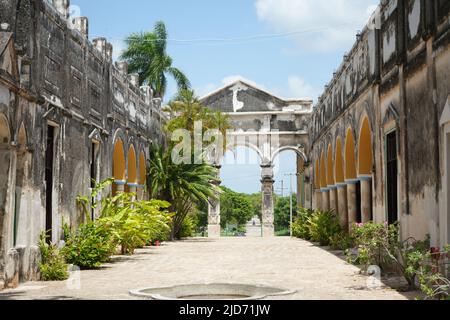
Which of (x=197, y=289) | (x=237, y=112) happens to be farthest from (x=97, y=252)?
(x=237, y=112)

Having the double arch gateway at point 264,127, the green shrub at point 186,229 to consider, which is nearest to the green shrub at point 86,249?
the green shrub at point 186,229

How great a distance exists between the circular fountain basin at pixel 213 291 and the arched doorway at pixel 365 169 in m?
6.77

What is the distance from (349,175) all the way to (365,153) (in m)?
2.55

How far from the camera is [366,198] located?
15828 mm

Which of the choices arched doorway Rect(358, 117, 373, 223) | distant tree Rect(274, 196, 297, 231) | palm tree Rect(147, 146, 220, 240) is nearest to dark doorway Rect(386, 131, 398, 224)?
arched doorway Rect(358, 117, 373, 223)

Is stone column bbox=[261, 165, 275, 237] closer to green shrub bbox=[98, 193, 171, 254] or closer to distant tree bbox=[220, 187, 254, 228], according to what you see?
green shrub bbox=[98, 193, 171, 254]

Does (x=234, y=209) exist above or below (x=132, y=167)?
below

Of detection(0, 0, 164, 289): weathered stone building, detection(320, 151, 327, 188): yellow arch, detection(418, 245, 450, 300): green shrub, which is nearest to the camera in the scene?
detection(418, 245, 450, 300): green shrub

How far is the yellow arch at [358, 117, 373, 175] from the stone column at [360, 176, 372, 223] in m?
0.20

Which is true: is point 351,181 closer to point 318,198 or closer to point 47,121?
point 318,198

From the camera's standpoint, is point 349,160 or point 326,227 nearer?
point 349,160

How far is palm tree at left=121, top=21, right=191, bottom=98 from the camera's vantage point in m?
31.1

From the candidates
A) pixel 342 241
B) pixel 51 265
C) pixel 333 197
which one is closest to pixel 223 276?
pixel 51 265

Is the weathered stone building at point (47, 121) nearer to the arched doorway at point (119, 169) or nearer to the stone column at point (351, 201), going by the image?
the arched doorway at point (119, 169)
